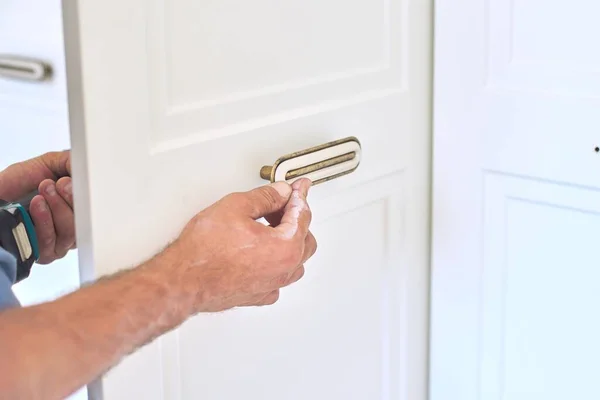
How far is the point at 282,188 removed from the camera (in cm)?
78

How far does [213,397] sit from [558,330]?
0.50 m

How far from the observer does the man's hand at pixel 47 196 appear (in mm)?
750

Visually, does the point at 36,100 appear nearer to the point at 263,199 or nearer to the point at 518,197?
the point at 263,199

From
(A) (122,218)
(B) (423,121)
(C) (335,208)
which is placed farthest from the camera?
(B) (423,121)

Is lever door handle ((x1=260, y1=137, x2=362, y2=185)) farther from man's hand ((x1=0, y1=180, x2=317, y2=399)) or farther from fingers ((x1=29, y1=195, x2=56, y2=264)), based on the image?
fingers ((x1=29, y1=195, x2=56, y2=264))

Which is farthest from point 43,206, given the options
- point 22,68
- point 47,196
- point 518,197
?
point 518,197

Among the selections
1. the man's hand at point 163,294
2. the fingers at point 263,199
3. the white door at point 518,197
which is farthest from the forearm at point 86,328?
the white door at point 518,197

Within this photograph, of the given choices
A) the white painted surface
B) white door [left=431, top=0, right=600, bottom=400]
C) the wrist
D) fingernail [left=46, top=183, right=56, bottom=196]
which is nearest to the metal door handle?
the white painted surface

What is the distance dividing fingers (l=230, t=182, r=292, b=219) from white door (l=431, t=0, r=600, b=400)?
0.39 meters

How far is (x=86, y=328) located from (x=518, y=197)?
0.67 m

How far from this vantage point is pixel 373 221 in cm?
104

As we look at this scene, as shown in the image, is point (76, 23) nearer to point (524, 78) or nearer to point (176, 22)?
point (176, 22)

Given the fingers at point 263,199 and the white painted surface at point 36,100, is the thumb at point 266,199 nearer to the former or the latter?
the fingers at point 263,199

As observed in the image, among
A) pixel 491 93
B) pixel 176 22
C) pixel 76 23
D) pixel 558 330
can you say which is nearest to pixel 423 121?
pixel 491 93
